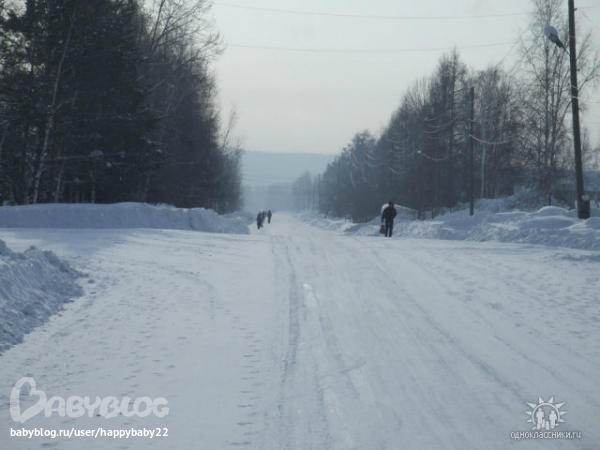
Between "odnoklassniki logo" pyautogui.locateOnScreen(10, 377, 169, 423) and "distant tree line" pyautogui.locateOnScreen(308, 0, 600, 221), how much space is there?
33.5m

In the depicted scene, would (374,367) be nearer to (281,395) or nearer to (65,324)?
(281,395)

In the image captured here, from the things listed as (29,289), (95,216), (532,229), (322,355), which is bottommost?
(322,355)

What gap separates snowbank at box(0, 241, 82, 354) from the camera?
6816 mm

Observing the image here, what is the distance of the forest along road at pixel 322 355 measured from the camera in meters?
4.33

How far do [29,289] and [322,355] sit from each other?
4593 mm

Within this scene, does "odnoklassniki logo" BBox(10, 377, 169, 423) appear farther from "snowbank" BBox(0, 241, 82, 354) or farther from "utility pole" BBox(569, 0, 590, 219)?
"utility pole" BBox(569, 0, 590, 219)

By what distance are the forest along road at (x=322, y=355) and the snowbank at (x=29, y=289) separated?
0.24m

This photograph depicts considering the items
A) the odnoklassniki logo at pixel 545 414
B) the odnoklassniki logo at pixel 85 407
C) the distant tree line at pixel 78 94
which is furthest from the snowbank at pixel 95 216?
the odnoklassniki logo at pixel 545 414

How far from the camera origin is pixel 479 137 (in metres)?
54.9

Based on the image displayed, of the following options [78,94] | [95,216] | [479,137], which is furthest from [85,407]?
[479,137]

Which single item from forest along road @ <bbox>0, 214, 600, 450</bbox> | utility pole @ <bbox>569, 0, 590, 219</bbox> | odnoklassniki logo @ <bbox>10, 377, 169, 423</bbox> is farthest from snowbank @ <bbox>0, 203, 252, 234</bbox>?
odnoklassniki logo @ <bbox>10, 377, 169, 423</bbox>

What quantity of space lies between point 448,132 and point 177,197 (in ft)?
86.0

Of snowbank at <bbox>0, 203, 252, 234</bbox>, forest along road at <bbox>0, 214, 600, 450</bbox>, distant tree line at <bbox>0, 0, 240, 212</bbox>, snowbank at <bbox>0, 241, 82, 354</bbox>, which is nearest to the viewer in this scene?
forest along road at <bbox>0, 214, 600, 450</bbox>

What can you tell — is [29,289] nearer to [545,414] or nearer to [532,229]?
[545,414]
